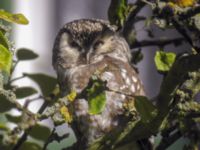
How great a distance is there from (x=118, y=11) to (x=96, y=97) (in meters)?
0.33

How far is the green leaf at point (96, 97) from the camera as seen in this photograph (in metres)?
1.29

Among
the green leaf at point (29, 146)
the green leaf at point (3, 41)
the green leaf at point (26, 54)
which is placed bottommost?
the green leaf at point (29, 146)

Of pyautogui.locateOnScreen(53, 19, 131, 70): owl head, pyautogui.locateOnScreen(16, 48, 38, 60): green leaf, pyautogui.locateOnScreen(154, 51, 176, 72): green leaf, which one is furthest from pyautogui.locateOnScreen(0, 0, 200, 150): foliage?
pyautogui.locateOnScreen(53, 19, 131, 70): owl head

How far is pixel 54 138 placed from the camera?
1510 millimetres

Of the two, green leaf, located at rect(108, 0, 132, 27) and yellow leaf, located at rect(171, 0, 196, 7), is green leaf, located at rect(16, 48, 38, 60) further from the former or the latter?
yellow leaf, located at rect(171, 0, 196, 7)

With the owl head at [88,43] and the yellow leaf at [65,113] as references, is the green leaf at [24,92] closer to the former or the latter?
the yellow leaf at [65,113]

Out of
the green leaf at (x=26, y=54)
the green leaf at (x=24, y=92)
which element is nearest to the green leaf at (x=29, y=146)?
the green leaf at (x=24, y=92)

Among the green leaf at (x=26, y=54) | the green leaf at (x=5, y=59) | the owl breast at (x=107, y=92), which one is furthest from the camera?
the owl breast at (x=107, y=92)

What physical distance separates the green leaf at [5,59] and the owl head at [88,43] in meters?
1.22

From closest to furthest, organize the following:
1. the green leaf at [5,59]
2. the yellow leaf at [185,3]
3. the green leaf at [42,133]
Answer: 1. the green leaf at [5,59]
2. the yellow leaf at [185,3]
3. the green leaf at [42,133]

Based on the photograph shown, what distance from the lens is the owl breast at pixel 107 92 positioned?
2.01 meters

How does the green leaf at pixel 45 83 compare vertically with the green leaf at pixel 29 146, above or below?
above

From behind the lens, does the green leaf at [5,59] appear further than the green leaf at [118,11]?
No

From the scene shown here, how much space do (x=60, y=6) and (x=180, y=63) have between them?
457cm
